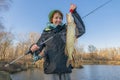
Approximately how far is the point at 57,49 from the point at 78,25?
508 mm

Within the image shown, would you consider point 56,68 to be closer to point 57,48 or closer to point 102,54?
point 57,48

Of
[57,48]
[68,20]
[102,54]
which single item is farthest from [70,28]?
[102,54]

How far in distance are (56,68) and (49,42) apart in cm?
44

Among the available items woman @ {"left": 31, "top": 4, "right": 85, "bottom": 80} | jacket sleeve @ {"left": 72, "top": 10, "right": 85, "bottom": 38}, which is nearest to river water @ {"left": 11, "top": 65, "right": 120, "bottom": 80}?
woman @ {"left": 31, "top": 4, "right": 85, "bottom": 80}

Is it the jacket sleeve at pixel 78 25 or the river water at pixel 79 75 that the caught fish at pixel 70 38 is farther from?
the river water at pixel 79 75

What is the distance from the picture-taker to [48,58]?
4332 millimetres

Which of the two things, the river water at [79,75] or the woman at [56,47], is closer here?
the woman at [56,47]

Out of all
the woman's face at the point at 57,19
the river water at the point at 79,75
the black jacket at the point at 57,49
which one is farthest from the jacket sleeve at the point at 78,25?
the river water at the point at 79,75

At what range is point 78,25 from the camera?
4199mm

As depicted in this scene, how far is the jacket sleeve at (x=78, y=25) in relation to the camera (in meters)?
4.18

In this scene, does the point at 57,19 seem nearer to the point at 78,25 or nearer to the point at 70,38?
the point at 78,25

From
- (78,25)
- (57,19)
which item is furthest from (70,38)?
(57,19)

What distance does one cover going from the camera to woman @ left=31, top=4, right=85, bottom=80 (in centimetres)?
422

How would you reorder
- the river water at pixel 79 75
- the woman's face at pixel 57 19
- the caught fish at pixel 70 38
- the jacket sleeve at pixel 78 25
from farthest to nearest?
the river water at pixel 79 75
the woman's face at pixel 57 19
the jacket sleeve at pixel 78 25
the caught fish at pixel 70 38
